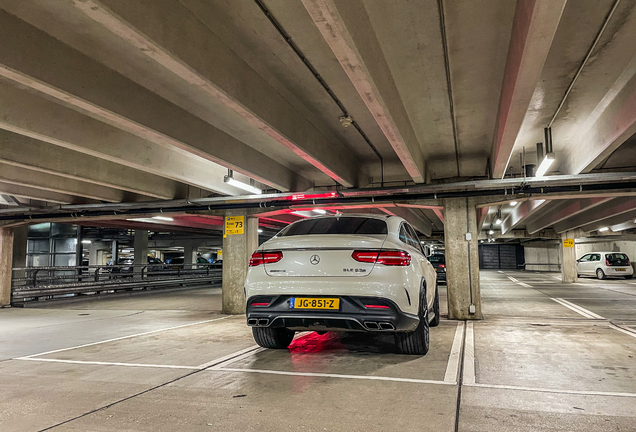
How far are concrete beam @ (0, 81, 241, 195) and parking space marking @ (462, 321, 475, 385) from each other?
5.87 meters

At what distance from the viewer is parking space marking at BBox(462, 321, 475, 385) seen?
12.8ft

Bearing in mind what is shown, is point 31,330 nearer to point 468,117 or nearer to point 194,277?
point 468,117

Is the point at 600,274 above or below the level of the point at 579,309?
above

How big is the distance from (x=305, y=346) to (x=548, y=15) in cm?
441

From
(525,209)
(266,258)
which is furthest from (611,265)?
(266,258)

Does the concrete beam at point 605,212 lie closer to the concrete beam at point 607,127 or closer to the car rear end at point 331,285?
the concrete beam at point 607,127

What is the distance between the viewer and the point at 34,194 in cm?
1027

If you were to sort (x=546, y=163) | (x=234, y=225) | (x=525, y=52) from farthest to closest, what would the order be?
(x=234, y=225) → (x=546, y=163) → (x=525, y=52)

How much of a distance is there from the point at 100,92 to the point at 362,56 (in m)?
2.95

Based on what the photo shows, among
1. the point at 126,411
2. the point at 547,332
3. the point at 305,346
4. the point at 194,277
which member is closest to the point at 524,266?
the point at 194,277

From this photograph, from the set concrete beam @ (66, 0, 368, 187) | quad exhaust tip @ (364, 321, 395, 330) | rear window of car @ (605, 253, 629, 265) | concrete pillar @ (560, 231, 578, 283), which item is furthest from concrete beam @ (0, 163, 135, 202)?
rear window of car @ (605, 253, 629, 265)

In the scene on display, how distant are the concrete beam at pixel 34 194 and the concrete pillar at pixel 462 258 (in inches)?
390

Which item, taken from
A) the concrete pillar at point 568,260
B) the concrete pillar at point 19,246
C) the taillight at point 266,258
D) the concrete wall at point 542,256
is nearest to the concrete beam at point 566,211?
the concrete pillar at point 568,260

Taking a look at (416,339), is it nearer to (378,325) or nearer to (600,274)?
(378,325)
